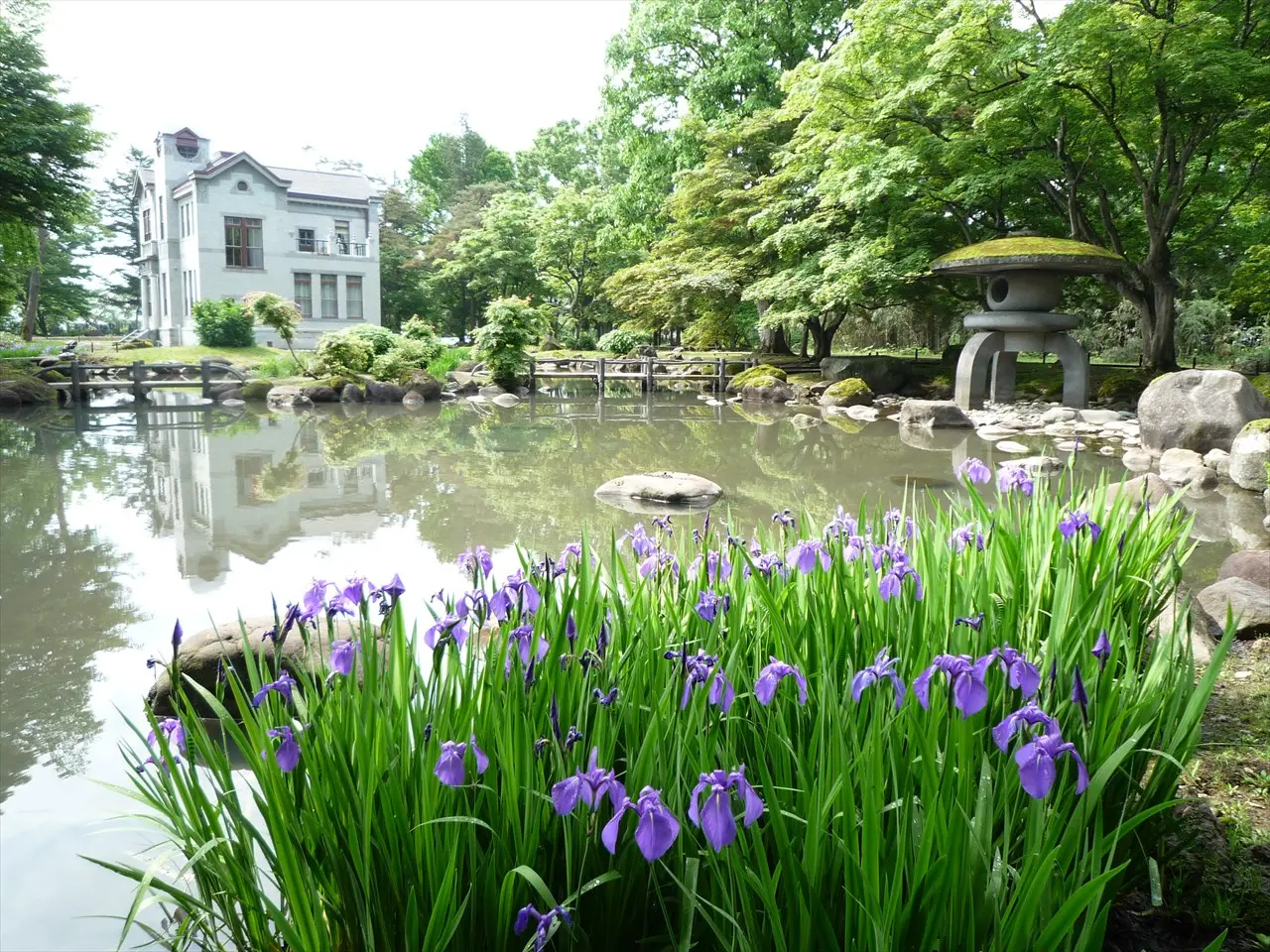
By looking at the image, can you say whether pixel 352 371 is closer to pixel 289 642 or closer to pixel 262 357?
pixel 262 357

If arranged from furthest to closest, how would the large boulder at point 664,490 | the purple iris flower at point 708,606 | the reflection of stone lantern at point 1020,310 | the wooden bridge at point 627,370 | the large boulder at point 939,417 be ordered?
the wooden bridge at point 627,370
the reflection of stone lantern at point 1020,310
the large boulder at point 939,417
the large boulder at point 664,490
the purple iris flower at point 708,606

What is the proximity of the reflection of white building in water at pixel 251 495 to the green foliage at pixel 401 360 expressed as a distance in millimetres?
7601

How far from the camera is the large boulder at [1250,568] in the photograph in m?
4.94

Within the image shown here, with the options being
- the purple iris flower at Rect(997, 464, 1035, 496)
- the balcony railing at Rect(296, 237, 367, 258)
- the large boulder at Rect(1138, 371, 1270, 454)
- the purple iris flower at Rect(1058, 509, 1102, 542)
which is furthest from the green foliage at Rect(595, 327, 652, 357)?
the purple iris flower at Rect(1058, 509, 1102, 542)

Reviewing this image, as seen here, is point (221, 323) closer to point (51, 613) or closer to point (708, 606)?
point (51, 613)

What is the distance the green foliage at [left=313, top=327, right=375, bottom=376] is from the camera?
21.3 m

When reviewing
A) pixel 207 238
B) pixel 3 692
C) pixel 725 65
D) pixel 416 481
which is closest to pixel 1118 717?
pixel 3 692

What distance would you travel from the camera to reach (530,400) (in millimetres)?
21375

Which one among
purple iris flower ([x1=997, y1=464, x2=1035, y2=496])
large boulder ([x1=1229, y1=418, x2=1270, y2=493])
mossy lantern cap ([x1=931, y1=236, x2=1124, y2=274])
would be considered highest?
mossy lantern cap ([x1=931, y1=236, x2=1124, y2=274])

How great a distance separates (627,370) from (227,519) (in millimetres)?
19164

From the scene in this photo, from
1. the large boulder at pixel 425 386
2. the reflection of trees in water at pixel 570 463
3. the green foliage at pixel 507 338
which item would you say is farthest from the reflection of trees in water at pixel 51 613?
the green foliage at pixel 507 338

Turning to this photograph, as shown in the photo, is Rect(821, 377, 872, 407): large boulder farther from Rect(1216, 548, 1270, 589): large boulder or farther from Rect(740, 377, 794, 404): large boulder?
Rect(1216, 548, 1270, 589): large boulder

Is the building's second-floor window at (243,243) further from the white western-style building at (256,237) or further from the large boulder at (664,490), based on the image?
the large boulder at (664,490)

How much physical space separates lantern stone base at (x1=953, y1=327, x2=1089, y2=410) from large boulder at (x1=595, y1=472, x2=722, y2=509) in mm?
10061
